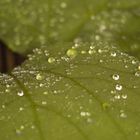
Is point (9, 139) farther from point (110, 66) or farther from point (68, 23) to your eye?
point (68, 23)

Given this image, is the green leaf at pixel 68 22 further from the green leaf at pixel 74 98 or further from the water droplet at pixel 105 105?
the water droplet at pixel 105 105

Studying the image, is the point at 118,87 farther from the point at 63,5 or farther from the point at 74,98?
the point at 63,5

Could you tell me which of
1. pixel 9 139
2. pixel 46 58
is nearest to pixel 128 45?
pixel 46 58

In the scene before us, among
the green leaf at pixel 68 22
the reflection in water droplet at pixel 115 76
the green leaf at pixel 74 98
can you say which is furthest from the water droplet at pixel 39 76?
the green leaf at pixel 68 22

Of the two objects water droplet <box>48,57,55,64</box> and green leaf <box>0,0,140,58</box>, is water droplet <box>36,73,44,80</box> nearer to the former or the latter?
water droplet <box>48,57,55,64</box>

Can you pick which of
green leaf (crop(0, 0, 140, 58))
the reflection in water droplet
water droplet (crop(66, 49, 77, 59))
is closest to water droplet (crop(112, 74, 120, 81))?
the reflection in water droplet

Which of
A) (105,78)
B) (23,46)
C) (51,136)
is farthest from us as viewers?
(23,46)
